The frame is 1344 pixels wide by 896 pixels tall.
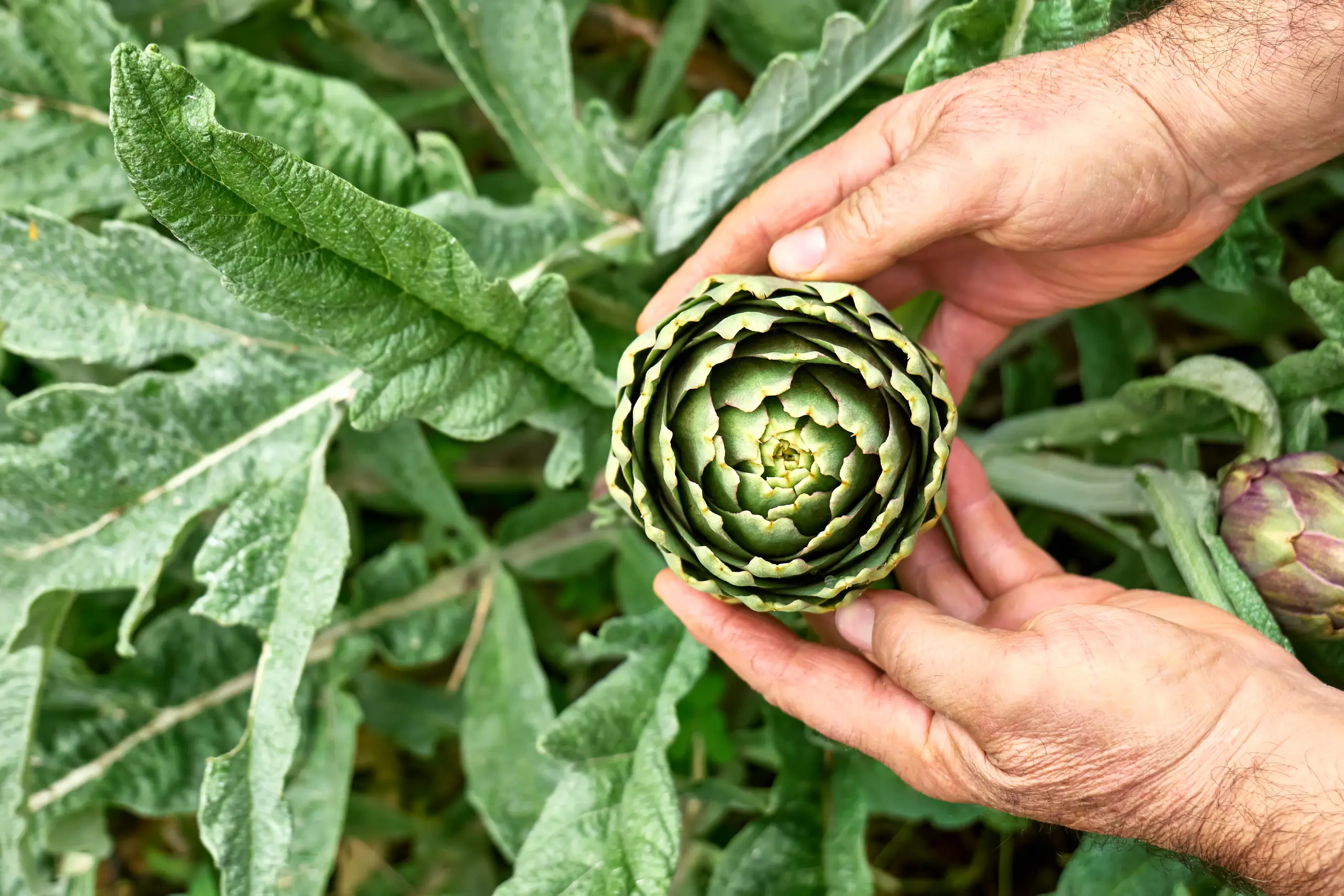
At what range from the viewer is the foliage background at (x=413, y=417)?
0.97 meters

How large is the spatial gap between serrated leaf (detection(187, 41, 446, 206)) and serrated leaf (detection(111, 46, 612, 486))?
1.01 feet

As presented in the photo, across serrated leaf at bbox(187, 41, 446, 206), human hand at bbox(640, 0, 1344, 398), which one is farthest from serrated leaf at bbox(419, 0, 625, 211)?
human hand at bbox(640, 0, 1344, 398)

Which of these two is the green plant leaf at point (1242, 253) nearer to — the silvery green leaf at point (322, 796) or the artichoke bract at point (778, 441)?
the artichoke bract at point (778, 441)

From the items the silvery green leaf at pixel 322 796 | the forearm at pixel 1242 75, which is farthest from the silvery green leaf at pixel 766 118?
the silvery green leaf at pixel 322 796

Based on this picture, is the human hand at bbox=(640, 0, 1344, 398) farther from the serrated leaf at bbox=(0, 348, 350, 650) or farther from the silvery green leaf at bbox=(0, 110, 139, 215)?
the silvery green leaf at bbox=(0, 110, 139, 215)

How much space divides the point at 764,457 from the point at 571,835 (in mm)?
412

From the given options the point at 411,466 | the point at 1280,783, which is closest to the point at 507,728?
the point at 411,466

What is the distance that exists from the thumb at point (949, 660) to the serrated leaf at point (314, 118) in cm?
72

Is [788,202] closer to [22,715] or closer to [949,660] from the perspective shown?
[949,660]

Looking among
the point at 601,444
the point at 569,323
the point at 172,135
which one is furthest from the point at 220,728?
the point at 172,135

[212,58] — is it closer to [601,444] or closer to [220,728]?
[601,444]

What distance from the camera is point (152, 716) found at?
1301 millimetres

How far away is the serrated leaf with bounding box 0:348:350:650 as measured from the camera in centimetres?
105

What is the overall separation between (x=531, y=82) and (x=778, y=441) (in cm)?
53
